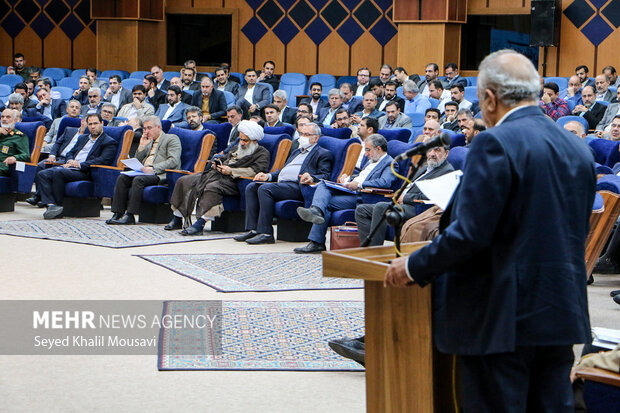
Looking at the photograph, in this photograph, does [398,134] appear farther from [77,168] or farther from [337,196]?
[77,168]

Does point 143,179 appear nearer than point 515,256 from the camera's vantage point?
No

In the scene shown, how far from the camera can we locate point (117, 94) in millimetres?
12492

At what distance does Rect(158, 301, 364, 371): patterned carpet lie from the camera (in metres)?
3.91

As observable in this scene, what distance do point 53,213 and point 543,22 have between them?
303 inches

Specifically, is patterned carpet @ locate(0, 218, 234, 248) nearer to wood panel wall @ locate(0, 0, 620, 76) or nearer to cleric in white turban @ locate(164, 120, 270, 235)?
cleric in white turban @ locate(164, 120, 270, 235)

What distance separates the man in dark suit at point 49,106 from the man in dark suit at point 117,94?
81cm

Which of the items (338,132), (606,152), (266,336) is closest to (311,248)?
(338,132)

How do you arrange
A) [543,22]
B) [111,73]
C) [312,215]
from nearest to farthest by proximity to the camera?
[312,215] < [543,22] < [111,73]

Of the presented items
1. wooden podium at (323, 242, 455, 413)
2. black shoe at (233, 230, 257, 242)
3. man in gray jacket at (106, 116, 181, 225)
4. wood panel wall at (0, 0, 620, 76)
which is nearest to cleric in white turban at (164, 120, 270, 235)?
black shoe at (233, 230, 257, 242)

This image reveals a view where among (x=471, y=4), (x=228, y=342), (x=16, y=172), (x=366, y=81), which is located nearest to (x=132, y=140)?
(x=16, y=172)

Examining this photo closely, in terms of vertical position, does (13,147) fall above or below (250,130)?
below

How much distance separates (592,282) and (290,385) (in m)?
3.06

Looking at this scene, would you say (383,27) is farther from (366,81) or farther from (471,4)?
(366,81)

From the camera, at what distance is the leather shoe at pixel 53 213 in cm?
859
